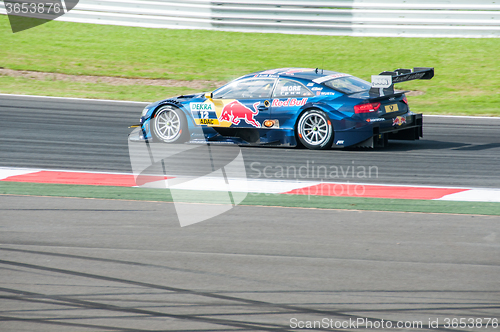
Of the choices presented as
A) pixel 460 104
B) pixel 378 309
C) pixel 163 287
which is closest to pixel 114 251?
pixel 163 287

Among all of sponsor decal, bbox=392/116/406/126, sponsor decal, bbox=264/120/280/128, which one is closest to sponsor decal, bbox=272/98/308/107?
sponsor decal, bbox=264/120/280/128

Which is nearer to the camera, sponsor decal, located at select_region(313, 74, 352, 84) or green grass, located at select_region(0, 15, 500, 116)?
sponsor decal, located at select_region(313, 74, 352, 84)

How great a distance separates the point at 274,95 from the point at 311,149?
3.22ft

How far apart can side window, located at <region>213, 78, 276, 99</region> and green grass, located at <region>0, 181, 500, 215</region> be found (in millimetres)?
2897

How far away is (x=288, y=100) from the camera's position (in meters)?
10.1

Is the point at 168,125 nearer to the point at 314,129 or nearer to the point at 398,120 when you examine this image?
the point at 314,129

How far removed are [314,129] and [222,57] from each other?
8.91 metres

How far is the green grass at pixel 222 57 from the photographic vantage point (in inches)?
608

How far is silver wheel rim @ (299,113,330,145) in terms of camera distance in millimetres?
9938

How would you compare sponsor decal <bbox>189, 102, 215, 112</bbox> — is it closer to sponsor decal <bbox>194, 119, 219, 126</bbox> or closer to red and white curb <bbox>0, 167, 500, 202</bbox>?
sponsor decal <bbox>194, 119, 219, 126</bbox>

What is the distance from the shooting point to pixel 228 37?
796 inches

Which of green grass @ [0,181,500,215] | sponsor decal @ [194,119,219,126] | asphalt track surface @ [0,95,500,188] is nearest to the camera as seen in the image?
green grass @ [0,181,500,215]

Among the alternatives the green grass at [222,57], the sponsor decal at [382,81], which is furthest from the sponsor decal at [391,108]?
the green grass at [222,57]

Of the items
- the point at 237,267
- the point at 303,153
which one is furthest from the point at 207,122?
the point at 237,267
